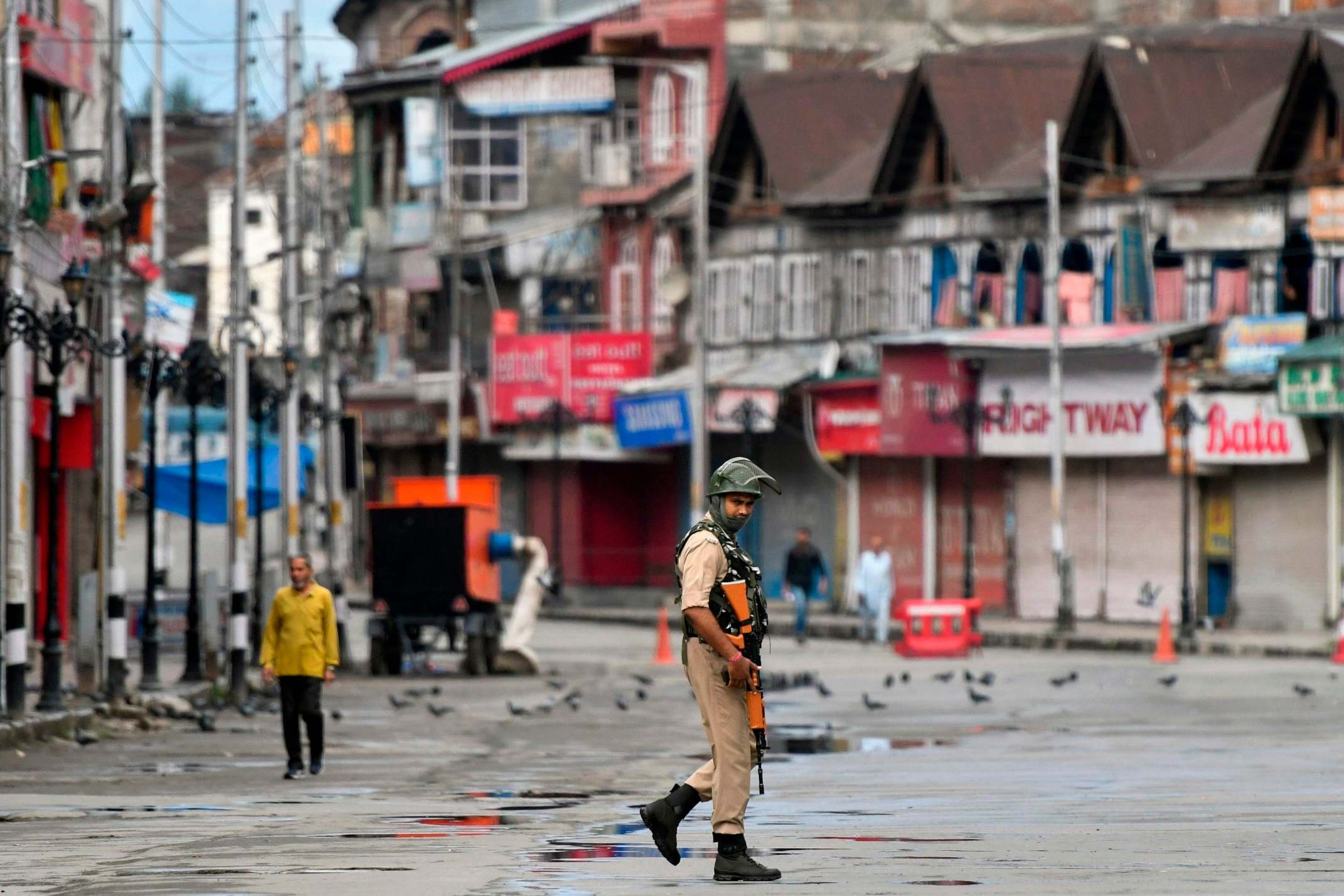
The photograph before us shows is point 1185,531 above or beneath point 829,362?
beneath

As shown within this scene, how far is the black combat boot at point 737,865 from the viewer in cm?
1145

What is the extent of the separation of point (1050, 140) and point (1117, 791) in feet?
101

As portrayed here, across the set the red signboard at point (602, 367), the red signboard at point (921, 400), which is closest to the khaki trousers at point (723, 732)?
the red signboard at point (921, 400)

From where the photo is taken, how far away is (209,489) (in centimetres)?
3728

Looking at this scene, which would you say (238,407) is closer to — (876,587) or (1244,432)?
(876,587)

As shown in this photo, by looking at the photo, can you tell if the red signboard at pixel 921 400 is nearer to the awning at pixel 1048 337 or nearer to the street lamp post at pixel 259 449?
the awning at pixel 1048 337

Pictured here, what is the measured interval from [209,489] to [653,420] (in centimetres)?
2183

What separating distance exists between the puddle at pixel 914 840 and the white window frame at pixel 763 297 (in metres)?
43.4

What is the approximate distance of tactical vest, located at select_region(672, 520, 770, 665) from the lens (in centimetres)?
1163

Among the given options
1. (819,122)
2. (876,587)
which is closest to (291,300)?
(876,587)

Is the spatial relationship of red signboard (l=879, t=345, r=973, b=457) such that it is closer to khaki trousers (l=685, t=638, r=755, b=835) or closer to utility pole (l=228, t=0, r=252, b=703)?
utility pole (l=228, t=0, r=252, b=703)

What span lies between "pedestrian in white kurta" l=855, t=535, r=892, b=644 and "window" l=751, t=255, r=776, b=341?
11.6 m

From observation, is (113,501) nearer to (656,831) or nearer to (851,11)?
(656,831)

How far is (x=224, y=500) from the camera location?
124ft
